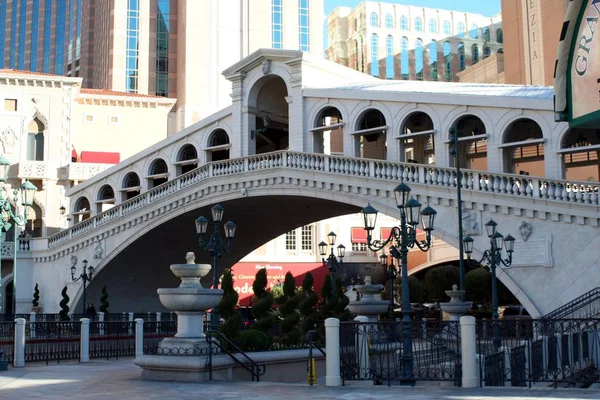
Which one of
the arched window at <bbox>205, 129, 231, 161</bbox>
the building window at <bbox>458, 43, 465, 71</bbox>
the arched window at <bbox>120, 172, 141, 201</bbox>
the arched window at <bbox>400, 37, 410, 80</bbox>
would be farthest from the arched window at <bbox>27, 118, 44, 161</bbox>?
the building window at <bbox>458, 43, 465, 71</bbox>

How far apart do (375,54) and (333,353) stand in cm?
8994

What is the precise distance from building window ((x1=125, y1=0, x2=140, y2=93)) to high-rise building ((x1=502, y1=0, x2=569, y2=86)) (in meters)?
28.9

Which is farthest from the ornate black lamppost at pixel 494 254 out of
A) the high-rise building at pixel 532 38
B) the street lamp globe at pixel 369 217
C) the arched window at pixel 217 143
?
the high-rise building at pixel 532 38

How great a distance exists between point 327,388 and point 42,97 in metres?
40.0

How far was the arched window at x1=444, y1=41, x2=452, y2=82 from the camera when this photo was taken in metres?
102

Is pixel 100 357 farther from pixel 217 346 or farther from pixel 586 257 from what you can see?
pixel 586 257

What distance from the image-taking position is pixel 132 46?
219ft

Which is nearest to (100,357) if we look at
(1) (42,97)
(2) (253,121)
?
(2) (253,121)

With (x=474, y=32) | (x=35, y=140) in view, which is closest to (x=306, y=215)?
(x=35, y=140)

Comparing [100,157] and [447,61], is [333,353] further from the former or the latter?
[447,61]

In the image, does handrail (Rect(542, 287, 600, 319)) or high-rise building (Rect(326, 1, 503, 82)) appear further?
high-rise building (Rect(326, 1, 503, 82))

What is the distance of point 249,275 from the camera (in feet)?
194

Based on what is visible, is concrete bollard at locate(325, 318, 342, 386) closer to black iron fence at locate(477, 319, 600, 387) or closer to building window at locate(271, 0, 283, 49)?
black iron fence at locate(477, 319, 600, 387)

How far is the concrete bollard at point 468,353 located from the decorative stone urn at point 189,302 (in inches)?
192
